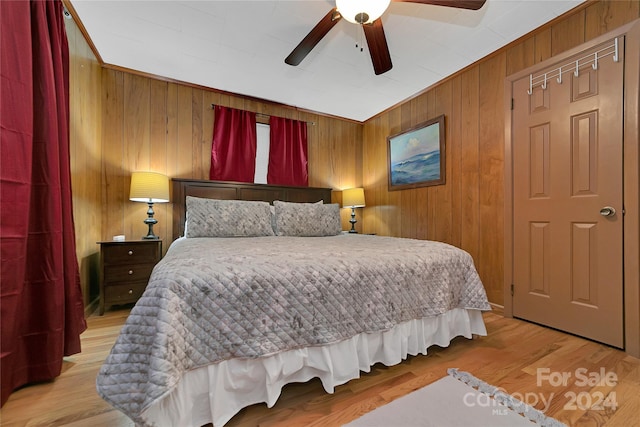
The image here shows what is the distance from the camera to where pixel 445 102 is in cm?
302

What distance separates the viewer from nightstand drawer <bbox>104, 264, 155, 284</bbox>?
2361 millimetres

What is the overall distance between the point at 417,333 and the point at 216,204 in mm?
2116

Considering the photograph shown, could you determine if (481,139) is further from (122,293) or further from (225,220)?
(122,293)

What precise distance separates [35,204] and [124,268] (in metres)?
1.22

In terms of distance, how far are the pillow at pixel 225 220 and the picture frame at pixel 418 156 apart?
6.51 feet

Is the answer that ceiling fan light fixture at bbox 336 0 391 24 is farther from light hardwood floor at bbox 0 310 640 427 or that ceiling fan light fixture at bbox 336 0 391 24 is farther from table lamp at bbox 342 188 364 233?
table lamp at bbox 342 188 364 233

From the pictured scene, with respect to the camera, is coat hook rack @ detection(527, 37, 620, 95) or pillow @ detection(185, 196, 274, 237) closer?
coat hook rack @ detection(527, 37, 620, 95)

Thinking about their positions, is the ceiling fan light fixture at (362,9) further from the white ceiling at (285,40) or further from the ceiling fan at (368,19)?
the white ceiling at (285,40)

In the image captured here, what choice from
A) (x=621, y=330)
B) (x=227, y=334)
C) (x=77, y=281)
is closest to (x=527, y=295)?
(x=621, y=330)

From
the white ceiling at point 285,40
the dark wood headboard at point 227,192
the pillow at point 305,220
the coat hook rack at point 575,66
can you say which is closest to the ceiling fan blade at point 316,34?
the white ceiling at point 285,40

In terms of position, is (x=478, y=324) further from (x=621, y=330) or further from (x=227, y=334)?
(x=227, y=334)

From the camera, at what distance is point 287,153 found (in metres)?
3.73

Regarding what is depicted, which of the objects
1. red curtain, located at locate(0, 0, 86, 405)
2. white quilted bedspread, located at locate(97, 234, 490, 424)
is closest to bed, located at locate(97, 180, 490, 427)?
white quilted bedspread, located at locate(97, 234, 490, 424)

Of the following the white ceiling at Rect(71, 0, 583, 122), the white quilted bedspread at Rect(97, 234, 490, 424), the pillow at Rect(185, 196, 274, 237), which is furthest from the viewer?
the pillow at Rect(185, 196, 274, 237)
